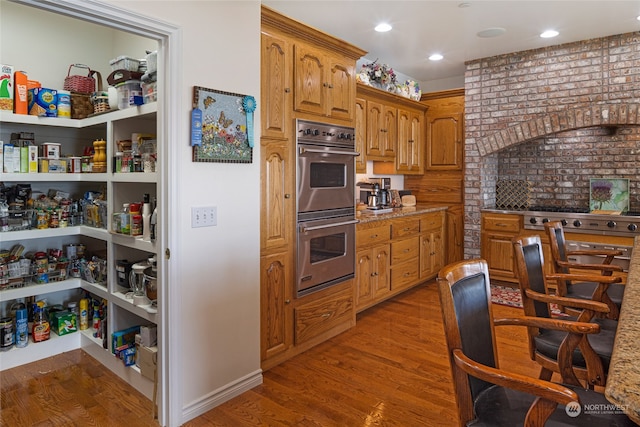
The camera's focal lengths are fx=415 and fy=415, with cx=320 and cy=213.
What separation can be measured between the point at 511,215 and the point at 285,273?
310 cm

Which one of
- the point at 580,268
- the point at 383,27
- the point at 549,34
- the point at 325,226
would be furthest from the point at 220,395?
the point at 549,34

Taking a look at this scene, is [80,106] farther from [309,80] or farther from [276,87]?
[309,80]

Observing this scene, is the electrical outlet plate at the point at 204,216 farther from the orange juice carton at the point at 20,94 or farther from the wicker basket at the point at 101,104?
the orange juice carton at the point at 20,94

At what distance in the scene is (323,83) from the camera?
3154 millimetres

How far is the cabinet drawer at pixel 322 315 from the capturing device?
3.03m

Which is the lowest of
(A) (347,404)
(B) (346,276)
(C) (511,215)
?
(A) (347,404)

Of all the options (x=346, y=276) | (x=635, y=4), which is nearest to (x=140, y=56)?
(x=346, y=276)

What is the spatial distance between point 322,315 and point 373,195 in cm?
205

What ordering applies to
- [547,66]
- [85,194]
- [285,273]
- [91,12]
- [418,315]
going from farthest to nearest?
1. [547,66]
2. [418,315]
3. [85,194]
4. [285,273]
5. [91,12]

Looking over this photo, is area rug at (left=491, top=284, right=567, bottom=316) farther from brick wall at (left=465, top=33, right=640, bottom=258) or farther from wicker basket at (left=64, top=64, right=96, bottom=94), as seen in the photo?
wicker basket at (left=64, top=64, right=96, bottom=94)

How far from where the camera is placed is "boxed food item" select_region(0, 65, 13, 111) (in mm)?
2758

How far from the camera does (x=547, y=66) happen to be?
15.1 ft

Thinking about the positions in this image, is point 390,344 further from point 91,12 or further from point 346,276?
point 91,12

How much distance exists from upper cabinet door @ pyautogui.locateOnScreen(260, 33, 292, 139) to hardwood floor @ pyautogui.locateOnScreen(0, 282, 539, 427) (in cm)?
162
